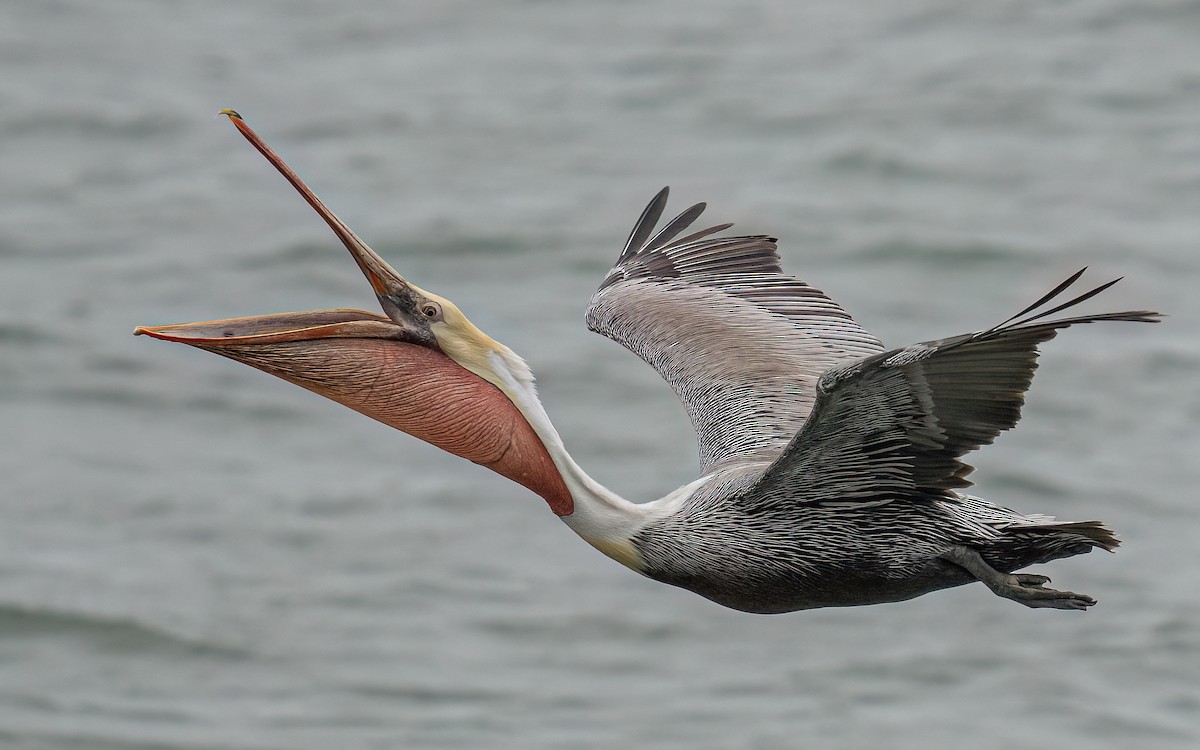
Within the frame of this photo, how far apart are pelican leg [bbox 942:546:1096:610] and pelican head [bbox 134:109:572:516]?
1576 millimetres

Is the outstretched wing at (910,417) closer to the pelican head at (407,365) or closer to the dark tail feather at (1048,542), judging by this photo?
the dark tail feather at (1048,542)

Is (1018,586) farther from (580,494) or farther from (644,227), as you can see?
(644,227)

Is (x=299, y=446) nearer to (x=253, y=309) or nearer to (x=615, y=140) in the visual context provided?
(x=253, y=309)

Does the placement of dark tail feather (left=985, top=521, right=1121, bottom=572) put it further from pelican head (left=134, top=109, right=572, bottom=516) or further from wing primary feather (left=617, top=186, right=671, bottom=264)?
wing primary feather (left=617, top=186, right=671, bottom=264)

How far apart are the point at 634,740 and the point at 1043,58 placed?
12.1 metres

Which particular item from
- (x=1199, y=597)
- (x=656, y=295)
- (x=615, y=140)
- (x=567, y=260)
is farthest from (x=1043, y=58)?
(x=656, y=295)

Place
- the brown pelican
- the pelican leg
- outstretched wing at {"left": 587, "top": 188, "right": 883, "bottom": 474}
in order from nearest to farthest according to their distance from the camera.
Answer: the brown pelican → the pelican leg → outstretched wing at {"left": 587, "top": 188, "right": 883, "bottom": 474}

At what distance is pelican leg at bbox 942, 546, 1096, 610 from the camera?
723 cm

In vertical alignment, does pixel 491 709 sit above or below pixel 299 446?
below

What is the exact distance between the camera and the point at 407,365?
7398mm

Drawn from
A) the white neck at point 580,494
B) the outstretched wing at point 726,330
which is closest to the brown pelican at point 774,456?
the white neck at point 580,494

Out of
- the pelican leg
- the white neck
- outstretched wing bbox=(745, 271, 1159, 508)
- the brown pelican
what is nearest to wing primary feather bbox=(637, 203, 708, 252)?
the brown pelican

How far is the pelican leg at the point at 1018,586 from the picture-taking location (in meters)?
7.23

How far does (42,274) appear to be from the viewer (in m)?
22.4
